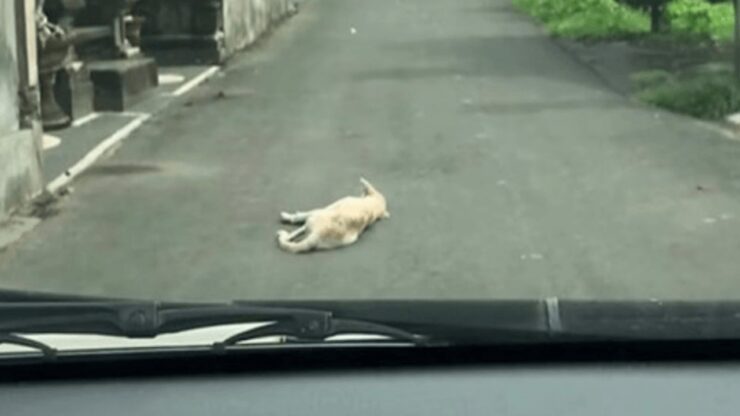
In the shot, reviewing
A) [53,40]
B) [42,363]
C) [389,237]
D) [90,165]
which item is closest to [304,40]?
[53,40]

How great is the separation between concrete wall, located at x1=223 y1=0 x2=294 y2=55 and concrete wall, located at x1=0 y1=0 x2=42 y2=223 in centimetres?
1462

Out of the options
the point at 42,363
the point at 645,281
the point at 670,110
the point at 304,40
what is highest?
the point at 42,363

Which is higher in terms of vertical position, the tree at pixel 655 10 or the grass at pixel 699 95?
the grass at pixel 699 95

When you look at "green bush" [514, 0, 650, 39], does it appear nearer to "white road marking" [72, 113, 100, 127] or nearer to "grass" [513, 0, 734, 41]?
"grass" [513, 0, 734, 41]

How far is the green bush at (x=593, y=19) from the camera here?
3012 centimetres

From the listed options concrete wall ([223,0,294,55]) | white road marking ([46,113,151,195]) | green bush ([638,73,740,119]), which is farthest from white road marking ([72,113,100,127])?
concrete wall ([223,0,294,55])

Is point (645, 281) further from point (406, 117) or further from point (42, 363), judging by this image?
point (406, 117)

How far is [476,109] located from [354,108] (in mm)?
1403

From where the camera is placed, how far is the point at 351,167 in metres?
14.2

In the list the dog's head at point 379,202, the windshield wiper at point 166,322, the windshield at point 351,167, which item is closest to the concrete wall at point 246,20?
the windshield at point 351,167

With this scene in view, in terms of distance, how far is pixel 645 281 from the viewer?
9086 mm

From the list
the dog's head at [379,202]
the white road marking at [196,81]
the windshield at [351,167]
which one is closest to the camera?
the windshield at [351,167]

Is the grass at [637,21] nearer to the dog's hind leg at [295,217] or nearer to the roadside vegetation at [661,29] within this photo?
the roadside vegetation at [661,29]

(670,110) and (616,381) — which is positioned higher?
(616,381)
